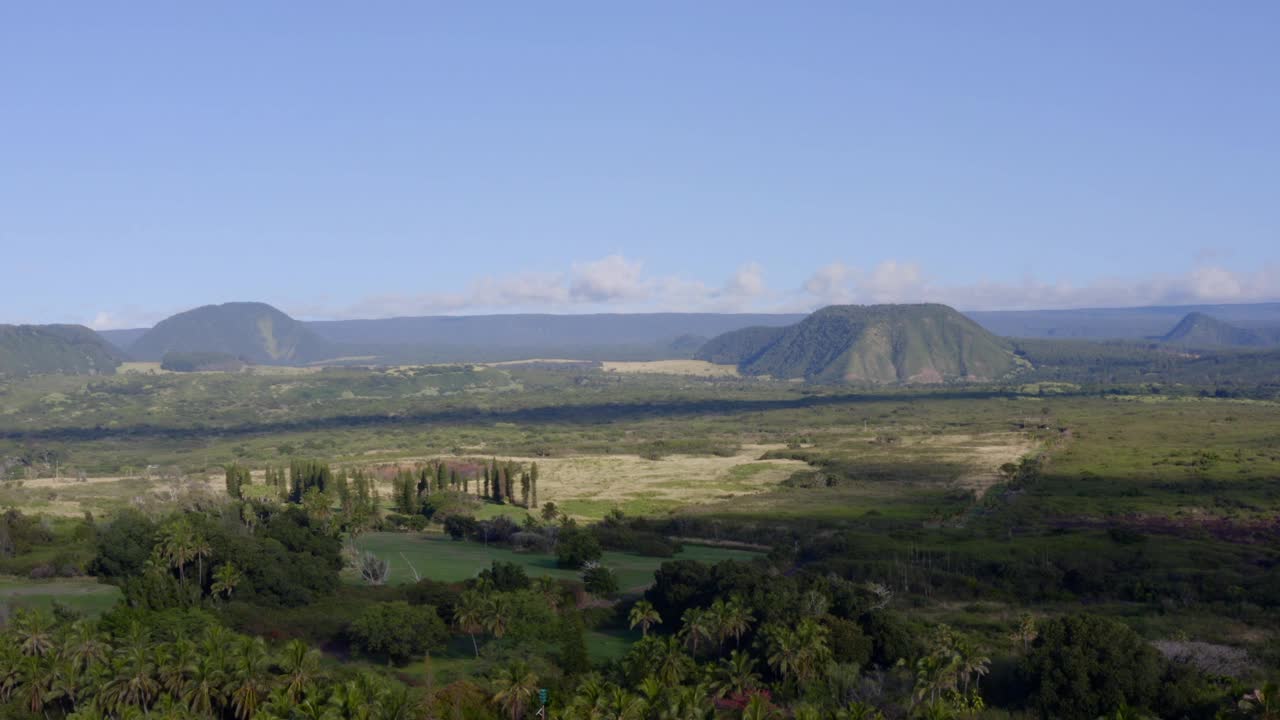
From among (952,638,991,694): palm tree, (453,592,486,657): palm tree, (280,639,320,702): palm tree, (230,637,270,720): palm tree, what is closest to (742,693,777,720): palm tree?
(952,638,991,694): palm tree

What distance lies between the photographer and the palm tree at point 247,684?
46781 millimetres

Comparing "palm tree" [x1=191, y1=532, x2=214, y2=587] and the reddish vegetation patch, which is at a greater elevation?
"palm tree" [x1=191, y1=532, x2=214, y2=587]

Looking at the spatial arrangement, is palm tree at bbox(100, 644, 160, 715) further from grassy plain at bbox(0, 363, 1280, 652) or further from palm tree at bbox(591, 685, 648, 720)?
grassy plain at bbox(0, 363, 1280, 652)

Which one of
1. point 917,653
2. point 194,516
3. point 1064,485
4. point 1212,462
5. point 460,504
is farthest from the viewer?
point 1212,462

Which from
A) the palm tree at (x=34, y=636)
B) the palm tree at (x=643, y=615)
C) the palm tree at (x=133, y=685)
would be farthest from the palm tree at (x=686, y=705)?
the palm tree at (x=34, y=636)

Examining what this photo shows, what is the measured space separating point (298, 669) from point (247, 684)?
2165mm

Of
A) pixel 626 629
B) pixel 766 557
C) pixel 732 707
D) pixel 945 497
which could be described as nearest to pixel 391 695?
pixel 732 707

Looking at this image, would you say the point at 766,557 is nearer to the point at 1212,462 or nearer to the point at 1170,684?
the point at 1170,684

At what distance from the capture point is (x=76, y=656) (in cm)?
4978

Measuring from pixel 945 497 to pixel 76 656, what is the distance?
10293 cm

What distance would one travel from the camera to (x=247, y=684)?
46.8 meters

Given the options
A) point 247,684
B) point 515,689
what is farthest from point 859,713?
point 247,684

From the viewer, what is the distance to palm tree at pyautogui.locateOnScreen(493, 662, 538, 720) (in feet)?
158

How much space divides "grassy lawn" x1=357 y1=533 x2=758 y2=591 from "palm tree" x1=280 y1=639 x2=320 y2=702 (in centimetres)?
3409
